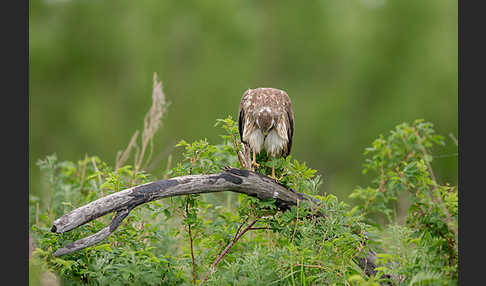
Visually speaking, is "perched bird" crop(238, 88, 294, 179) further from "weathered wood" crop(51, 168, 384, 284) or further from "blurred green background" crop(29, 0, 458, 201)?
"blurred green background" crop(29, 0, 458, 201)

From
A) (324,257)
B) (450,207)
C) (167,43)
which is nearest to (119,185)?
(324,257)

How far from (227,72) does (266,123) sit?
13.7 meters

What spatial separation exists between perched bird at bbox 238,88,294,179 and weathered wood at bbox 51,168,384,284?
664 mm

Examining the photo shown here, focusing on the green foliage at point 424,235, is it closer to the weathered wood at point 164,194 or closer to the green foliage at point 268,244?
the green foliage at point 268,244

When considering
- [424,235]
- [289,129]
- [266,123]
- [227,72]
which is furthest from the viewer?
[227,72]

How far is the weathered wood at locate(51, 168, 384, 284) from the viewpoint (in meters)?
3.48

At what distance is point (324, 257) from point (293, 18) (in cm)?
1801

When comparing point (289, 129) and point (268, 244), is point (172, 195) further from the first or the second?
point (289, 129)

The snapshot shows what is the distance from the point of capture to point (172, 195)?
12.8 ft

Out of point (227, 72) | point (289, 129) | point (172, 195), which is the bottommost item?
point (172, 195)

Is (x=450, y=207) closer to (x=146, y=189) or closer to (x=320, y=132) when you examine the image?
(x=146, y=189)

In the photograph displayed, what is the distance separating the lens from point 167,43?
1894 centimetres

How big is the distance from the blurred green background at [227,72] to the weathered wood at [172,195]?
12460 mm

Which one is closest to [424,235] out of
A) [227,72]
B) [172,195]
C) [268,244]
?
[268,244]
